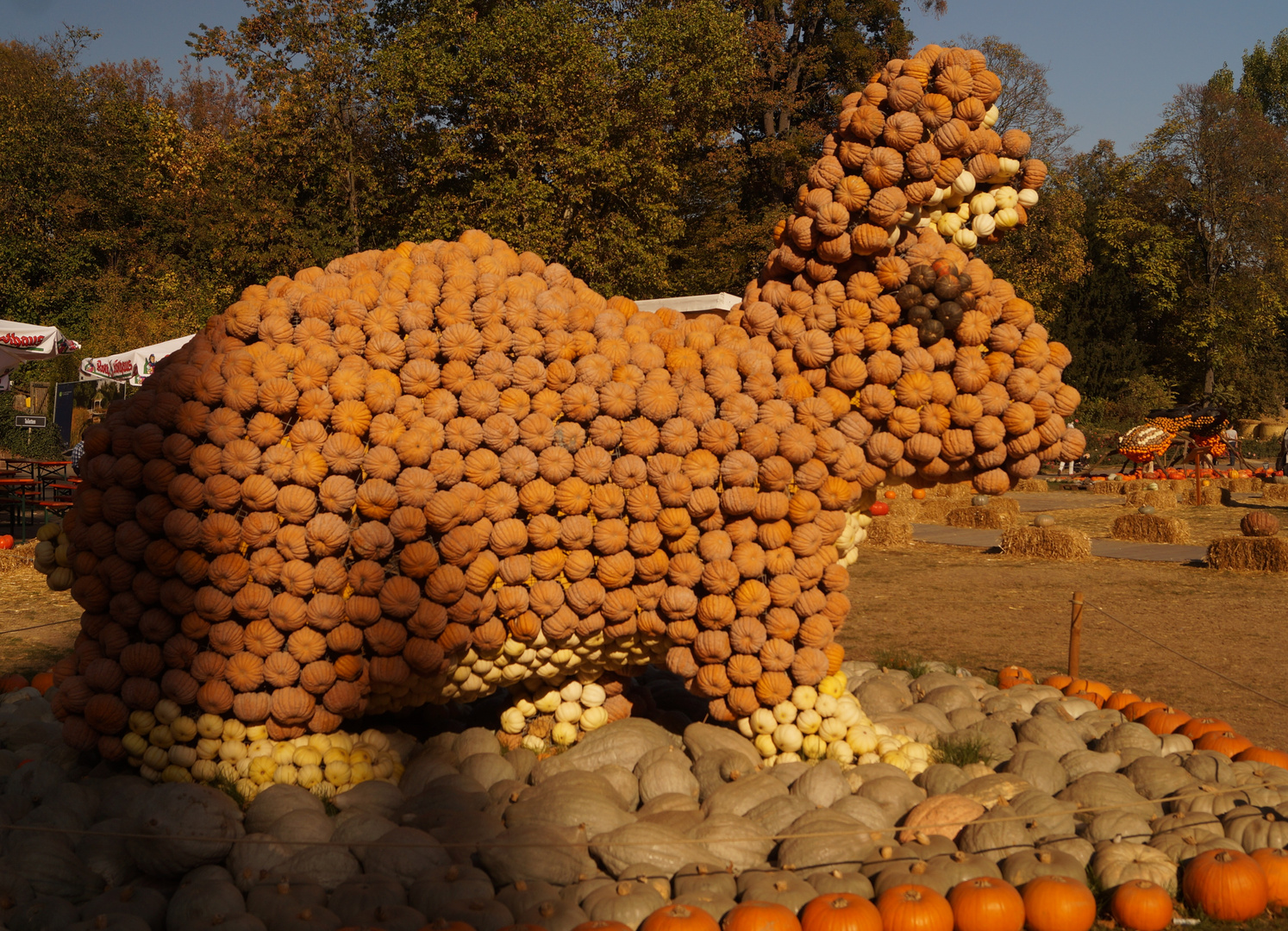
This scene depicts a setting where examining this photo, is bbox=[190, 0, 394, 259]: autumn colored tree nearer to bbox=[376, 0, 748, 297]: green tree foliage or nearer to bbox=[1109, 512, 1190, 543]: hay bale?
bbox=[376, 0, 748, 297]: green tree foliage

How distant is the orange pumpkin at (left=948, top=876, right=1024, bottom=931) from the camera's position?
369 cm

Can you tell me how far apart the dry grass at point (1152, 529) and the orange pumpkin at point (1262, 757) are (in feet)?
37.9

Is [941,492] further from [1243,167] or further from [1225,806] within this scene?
[1243,167]

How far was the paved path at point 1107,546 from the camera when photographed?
46.9 feet

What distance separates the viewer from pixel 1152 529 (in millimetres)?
16078

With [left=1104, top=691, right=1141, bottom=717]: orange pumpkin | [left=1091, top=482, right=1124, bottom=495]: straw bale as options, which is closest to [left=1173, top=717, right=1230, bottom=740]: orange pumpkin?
[left=1104, top=691, right=1141, bottom=717]: orange pumpkin

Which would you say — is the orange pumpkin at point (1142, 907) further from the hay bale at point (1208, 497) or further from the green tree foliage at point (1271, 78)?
the green tree foliage at point (1271, 78)

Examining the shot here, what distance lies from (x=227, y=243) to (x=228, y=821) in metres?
18.0

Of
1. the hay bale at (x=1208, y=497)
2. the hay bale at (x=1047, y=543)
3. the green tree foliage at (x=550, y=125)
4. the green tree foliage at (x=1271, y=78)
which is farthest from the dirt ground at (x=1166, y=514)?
the green tree foliage at (x=1271, y=78)

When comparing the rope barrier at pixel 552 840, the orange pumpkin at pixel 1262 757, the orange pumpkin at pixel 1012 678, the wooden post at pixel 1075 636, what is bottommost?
the rope barrier at pixel 552 840

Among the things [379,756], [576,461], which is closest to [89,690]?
[379,756]

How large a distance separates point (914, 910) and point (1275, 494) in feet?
74.6

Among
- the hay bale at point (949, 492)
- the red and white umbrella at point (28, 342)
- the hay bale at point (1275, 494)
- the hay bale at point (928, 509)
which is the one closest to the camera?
the red and white umbrella at point (28, 342)

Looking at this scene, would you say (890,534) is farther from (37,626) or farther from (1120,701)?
(37,626)
